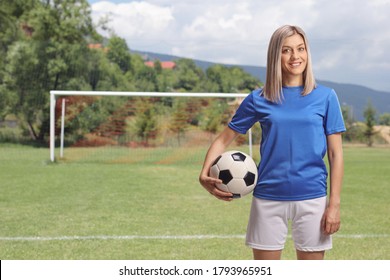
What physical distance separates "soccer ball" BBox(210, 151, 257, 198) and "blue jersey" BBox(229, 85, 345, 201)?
205 millimetres

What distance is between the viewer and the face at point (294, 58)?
276cm

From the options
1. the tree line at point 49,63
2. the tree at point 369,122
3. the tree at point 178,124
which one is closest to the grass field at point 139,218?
the tree at point 178,124

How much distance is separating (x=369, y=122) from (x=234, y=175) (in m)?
27.4

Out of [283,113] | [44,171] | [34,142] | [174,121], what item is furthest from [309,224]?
Answer: [34,142]

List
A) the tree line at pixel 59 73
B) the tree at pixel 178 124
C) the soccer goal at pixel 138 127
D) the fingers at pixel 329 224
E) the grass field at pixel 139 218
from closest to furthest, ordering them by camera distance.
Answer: the fingers at pixel 329 224
the grass field at pixel 139 218
the soccer goal at pixel 138 127
the tree at pixel 178 124
the tree line at pixel 59 73

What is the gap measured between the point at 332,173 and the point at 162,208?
17.1 ft

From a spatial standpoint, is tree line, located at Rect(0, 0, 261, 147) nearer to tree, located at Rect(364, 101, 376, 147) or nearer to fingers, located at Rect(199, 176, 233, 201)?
tree, located at Rect(364, 101, 376, 147)

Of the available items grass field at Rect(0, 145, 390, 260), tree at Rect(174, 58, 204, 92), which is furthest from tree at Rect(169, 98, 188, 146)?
tree at Rect(174, 58, 204, 92)

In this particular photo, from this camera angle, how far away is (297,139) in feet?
8.96

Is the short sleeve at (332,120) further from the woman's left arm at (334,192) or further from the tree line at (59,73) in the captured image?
the tree line at (59,73)

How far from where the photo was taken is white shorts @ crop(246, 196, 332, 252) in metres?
2.76

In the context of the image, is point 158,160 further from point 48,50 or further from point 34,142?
point 48,50

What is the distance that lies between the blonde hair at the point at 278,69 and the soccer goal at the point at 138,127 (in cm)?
1395
